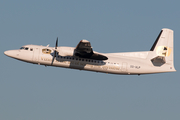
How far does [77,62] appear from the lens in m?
29.2

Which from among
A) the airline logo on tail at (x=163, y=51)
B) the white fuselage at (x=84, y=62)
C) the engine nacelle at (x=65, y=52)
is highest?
the airline logo on tail at (x=163, y=51)

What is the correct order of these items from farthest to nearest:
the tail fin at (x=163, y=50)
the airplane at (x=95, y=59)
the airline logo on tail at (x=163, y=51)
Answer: the airline logo on tail at (x=163, y=51), the tail fin at (x=163, y=50), the airplane at (x=95, y=59)

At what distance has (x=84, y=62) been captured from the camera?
29.2m

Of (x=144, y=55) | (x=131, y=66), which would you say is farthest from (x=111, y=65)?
(x=144, y=55)

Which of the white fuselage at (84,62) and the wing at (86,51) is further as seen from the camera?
the white fuselage at (84,62)

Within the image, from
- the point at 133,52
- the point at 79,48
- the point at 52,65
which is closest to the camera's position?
the point at 79,48

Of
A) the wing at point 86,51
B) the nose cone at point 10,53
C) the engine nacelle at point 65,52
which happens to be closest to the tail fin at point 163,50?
the wing at point 86,51

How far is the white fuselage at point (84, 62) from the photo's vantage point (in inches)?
1150

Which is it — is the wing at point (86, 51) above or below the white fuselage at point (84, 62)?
above

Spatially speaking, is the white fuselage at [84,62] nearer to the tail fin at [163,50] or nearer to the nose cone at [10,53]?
the nose cone at [10,53]

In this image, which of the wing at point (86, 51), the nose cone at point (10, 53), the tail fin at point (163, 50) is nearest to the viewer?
the wing at point (86, 51)

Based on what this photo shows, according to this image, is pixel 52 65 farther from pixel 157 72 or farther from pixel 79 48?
pixel 157 72

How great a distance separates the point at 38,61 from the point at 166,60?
39.9ft

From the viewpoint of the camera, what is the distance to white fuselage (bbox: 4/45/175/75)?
29.2m
